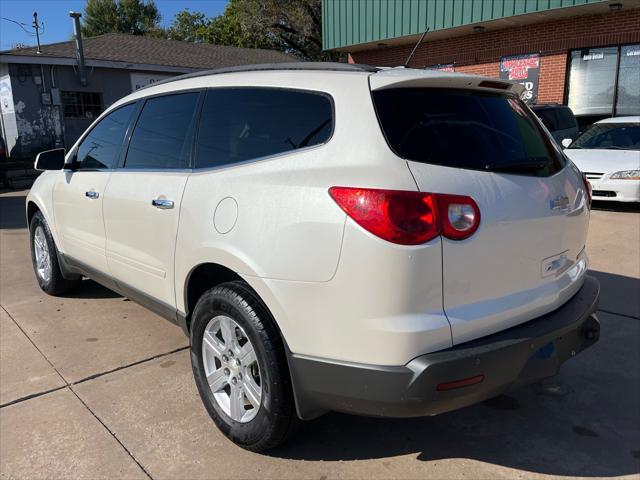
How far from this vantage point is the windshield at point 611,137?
964 centimetres

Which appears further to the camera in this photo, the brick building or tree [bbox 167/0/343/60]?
tree [bbox 167/0/343/60]

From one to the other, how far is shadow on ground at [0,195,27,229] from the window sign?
11921 millimetres

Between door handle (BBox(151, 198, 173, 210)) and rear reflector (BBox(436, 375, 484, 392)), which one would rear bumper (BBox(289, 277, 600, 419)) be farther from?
door handle (BBox(151, 198, 173, 210))

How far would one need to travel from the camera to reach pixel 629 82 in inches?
499

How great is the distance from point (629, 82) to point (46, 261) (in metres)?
13.1

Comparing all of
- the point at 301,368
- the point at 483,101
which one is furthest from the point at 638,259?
the point at 301,368

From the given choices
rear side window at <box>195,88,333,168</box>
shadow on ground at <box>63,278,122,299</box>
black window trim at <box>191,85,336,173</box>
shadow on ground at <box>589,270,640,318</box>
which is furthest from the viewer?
shadow on ground at <box>63,278,122,299</box>

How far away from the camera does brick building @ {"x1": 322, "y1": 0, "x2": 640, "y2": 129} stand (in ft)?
40.7

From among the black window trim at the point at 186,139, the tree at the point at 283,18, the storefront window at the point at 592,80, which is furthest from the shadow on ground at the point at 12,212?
the tree at the point at 283,18

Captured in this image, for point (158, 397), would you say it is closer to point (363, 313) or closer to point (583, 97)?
point (363, 313)

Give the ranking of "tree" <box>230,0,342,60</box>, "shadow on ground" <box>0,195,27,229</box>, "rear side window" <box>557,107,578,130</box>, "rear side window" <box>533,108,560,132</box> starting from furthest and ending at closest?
1. "tree" <box>230,0,342,60</box>
2. "rear side window" <box>557,107,578,130</box>
3. "rear side window" <box>533,108,560,132</box>
4. "shadow on ground" <box>0,195,27,229</box>

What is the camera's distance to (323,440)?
9.27 ft

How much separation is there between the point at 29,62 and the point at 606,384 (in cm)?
1784

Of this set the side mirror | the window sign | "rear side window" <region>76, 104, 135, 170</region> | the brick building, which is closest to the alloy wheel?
"rear side window" <region>76, 104, 135, 170</region>
